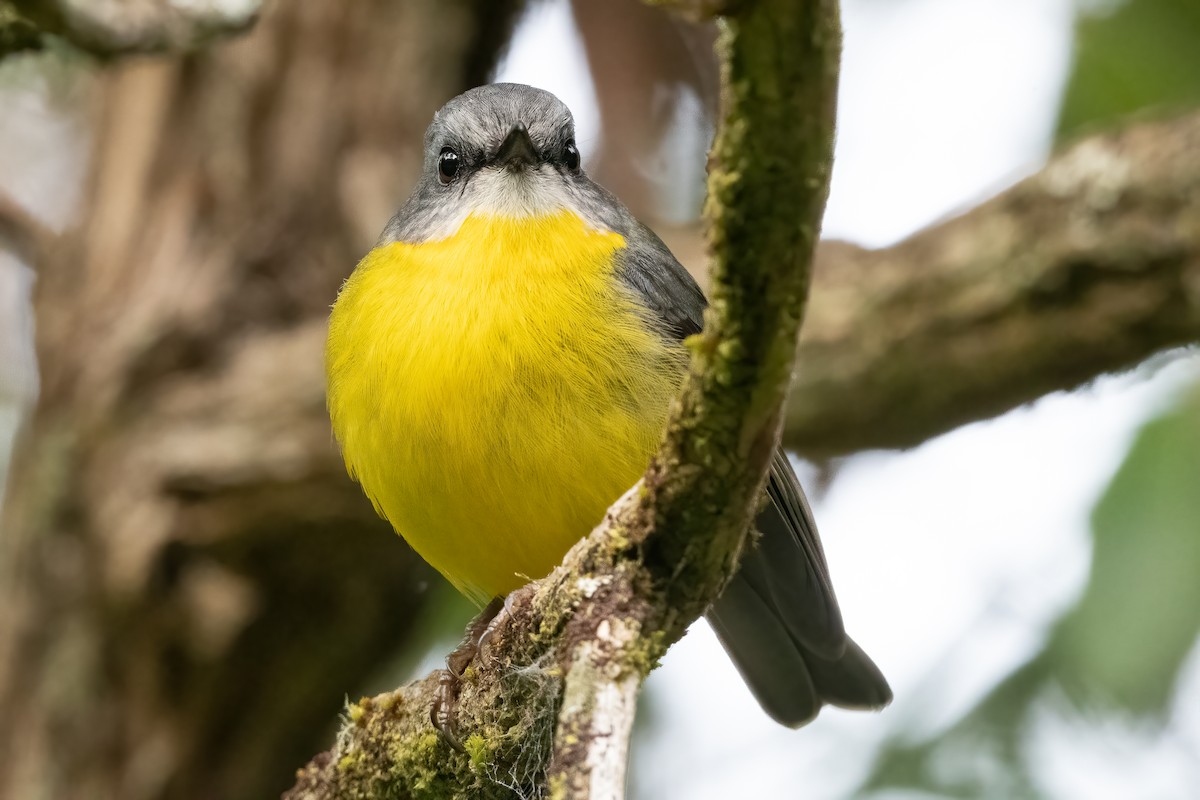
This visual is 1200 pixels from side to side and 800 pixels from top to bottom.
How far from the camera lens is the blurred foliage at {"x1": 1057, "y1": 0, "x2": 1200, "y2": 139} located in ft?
16.0

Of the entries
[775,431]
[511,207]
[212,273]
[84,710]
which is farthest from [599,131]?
[775,431]

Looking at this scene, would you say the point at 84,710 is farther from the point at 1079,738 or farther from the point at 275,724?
the point at 1079,738

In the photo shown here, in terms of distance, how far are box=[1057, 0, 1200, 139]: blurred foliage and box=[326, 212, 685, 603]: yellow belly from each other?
6.82 feet

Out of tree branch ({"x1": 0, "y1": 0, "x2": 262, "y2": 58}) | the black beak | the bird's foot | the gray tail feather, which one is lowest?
the gray tail feather

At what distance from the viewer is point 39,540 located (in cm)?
571

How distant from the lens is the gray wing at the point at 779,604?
13.2 ft

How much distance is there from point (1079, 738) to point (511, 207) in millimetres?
2677

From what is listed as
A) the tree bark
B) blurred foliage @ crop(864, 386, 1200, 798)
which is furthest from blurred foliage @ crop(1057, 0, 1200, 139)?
the tree bark

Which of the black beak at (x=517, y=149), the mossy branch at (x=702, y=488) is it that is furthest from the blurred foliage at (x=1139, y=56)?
the mossy branch at (x=702, y=488)

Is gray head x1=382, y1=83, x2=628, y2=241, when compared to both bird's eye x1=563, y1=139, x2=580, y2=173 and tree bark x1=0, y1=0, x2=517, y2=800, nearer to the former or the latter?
bird's eye x1=563, y1=139, x2=580, y2=173

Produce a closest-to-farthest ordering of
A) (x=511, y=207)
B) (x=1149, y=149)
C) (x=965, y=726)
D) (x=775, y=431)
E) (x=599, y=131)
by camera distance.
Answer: (x=775, y=431)
(x=511, y=207)
(x=1149, y=149)
(x=965, y=726)
(x=599, y=131)

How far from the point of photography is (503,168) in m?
4.32

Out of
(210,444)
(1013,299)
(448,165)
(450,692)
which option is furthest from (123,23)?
(1013,299)

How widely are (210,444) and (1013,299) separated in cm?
308
